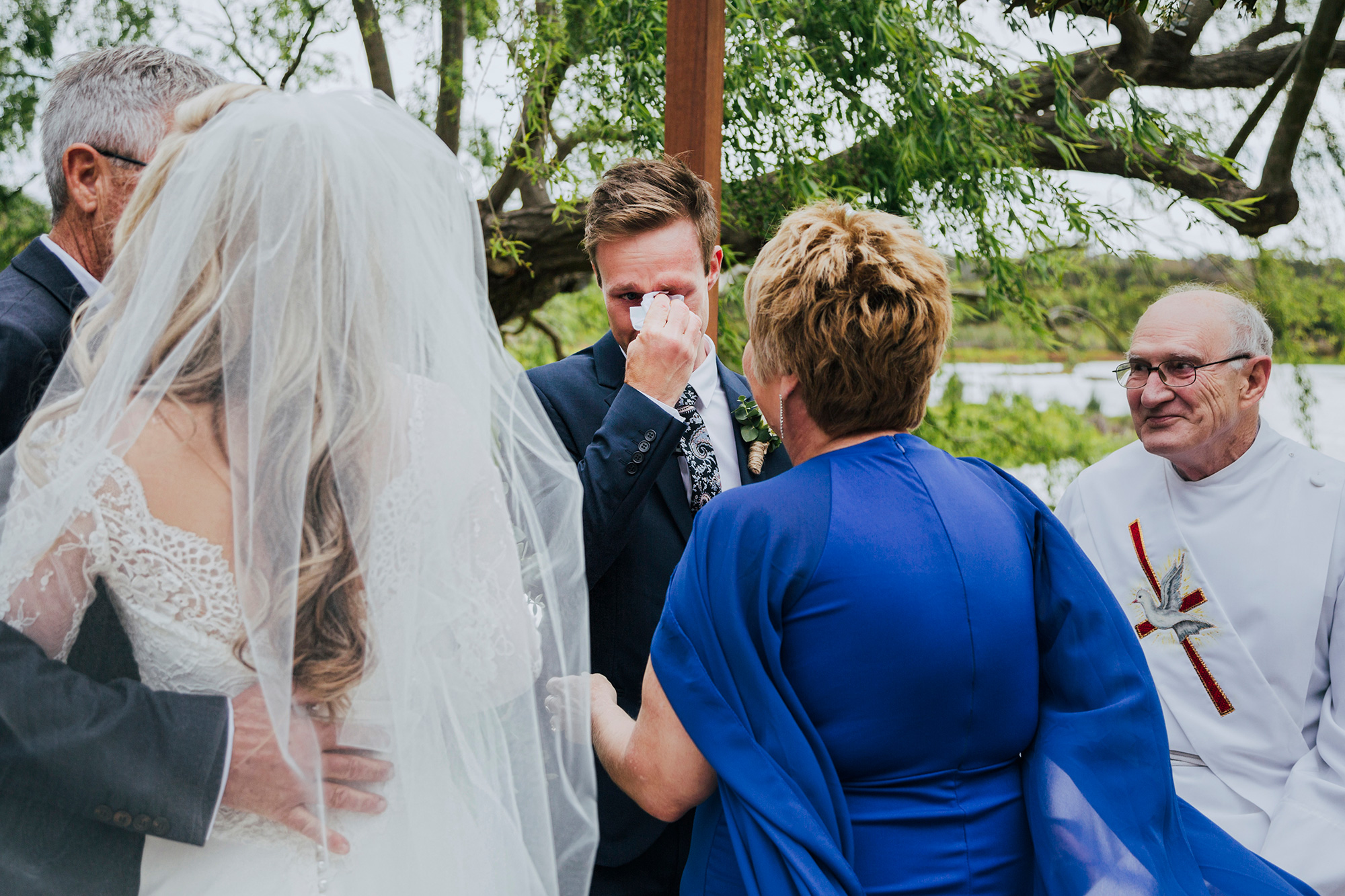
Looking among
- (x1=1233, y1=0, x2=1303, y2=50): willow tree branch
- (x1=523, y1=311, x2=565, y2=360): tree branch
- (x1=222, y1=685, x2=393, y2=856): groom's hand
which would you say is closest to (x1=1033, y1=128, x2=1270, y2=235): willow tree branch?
(x1=1233, y1=0, x2=1303, y2=50): willow tree branch

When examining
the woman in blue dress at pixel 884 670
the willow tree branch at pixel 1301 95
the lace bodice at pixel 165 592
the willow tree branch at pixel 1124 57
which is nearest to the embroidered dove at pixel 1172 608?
the woman in blue dress at pixel 884 670

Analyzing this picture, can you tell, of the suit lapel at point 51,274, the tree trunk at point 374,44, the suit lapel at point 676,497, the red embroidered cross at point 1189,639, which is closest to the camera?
the suit lapel at point 51,274

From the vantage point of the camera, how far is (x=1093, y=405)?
22.5 ft

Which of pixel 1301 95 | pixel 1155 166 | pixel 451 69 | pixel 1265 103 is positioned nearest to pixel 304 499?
pixel 451 69

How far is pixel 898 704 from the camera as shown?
4.57 feet

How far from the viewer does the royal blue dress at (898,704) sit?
139cm

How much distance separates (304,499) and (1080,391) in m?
6.45

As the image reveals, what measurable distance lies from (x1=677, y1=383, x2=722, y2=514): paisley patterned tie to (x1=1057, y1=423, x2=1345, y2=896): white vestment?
1.31 metres

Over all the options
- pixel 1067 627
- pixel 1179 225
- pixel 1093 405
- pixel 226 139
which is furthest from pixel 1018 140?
pixel 226 139

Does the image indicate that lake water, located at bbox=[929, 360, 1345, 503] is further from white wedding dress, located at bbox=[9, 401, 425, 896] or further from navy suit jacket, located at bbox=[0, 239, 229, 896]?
navy suit jacket, located at bbox=[0, 239, 229, 896]

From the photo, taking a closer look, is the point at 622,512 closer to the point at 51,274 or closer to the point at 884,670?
the point at 884,670

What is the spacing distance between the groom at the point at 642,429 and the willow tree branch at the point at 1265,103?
435cm

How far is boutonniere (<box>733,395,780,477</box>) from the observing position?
2.23 metres

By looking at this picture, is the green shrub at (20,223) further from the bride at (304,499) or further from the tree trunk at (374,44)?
the bride at (304,499)
